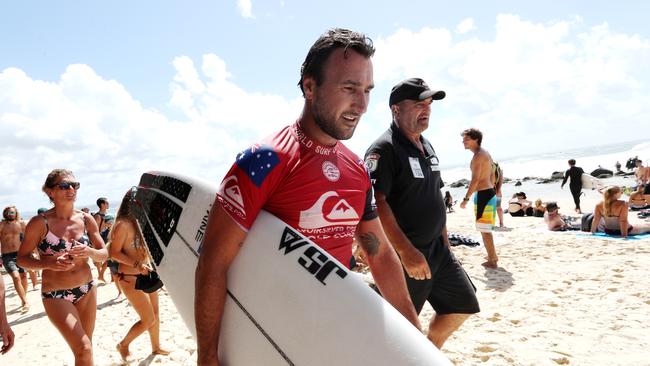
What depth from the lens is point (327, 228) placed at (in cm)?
158

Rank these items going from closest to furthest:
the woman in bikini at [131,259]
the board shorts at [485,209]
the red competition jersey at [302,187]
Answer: the red competition jersey at [302,187]
the woman in bikini at [131,259]
the board shorts at [485,209]

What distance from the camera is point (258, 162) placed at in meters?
1.33

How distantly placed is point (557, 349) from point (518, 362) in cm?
53

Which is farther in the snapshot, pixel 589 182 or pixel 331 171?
pixel 589 182

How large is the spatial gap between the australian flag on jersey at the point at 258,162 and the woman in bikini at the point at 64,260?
2.79m

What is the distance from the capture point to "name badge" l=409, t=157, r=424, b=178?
9.38 ft

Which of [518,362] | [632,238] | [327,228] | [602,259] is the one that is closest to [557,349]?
[518,362]

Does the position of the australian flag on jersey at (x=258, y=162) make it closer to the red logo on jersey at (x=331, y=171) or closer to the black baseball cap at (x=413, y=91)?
the red logo on jersey at (x=331, y=171)

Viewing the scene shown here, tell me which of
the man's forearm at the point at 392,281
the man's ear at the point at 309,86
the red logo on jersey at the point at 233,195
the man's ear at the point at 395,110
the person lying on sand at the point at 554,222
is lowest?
the person lying on sand at the point at 554,222

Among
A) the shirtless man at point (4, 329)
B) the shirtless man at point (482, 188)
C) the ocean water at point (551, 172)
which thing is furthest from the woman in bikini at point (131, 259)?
the ocean water at point (551, 172)

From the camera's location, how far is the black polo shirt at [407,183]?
9.09 ft

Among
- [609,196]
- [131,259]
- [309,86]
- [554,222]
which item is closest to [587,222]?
[554,222]

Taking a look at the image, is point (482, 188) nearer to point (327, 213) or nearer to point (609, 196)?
point (609, 196)

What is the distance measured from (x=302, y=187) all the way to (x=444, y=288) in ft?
6.39
